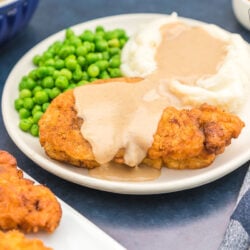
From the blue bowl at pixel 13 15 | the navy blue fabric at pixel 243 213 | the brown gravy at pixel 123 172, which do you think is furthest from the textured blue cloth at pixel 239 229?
the blue bowl at pixel 13 15

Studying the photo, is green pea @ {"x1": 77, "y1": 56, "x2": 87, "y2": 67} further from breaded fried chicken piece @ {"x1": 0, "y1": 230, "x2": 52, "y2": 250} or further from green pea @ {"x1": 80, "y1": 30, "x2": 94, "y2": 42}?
breaded fried chicken piece @ {"x1": 0, "y1": 230, "x2": 52, "y2": 250}

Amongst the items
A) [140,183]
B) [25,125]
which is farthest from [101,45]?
[140,183]

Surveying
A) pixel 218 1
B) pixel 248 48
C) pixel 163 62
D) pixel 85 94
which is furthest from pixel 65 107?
pixel 218 1

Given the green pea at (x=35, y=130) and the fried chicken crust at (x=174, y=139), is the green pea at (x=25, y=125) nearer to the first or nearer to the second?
the green pea at (x=35, y=130)

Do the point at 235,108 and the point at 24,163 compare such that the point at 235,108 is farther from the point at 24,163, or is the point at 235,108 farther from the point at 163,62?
the point at 24,163

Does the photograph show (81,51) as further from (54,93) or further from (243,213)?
(243,213)
